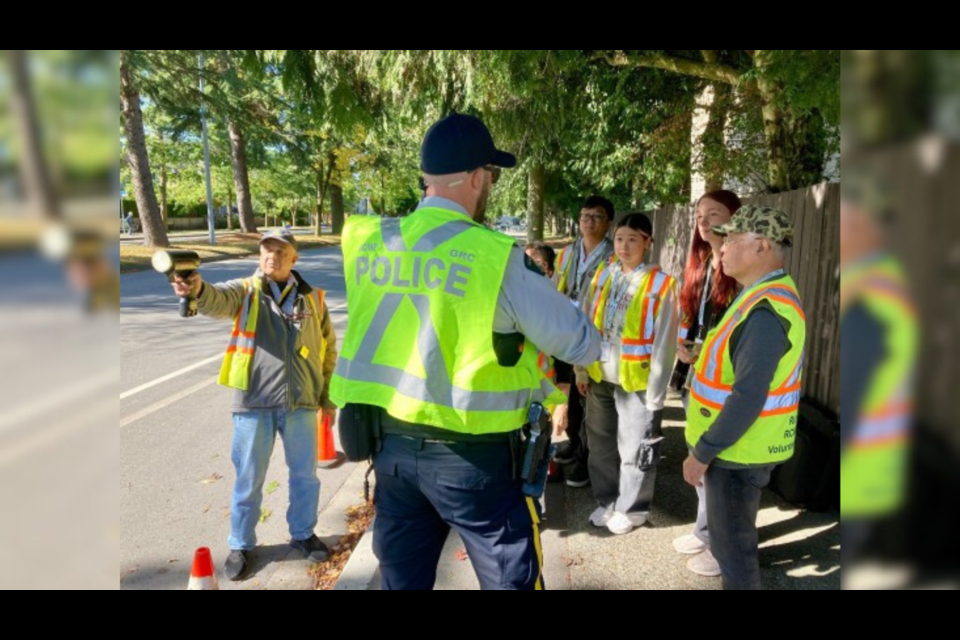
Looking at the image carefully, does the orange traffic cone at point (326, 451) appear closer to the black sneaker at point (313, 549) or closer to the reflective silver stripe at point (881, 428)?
the black sneaker at point (313, 549)

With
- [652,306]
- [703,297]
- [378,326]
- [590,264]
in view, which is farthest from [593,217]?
[378,326]

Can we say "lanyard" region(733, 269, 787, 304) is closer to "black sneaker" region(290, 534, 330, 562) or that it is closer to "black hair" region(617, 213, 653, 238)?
"black hair" region(617, 213, 653, 238)

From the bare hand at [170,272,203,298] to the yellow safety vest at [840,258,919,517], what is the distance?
2.65 m

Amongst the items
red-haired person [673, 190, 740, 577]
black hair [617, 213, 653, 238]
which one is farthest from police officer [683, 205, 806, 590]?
black hair [617, 213, 653, 238]

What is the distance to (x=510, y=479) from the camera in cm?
196

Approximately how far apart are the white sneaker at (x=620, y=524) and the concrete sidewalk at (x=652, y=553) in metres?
0.04

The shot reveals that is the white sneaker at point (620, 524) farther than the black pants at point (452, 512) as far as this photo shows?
Yes

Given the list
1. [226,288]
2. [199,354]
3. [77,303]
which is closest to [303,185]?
[199,354]

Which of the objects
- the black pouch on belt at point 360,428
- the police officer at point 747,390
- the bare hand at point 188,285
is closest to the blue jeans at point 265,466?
the bare hand at point 188,285

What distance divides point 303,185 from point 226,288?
112 ft

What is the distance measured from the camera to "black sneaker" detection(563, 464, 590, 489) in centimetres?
412

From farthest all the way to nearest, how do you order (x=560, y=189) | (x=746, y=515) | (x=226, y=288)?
(x=560, y=189) < (x=226, y=288) < (x=746, y=515)

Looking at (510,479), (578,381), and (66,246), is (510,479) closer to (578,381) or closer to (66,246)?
(66,246)

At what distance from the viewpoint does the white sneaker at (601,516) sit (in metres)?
3.56
